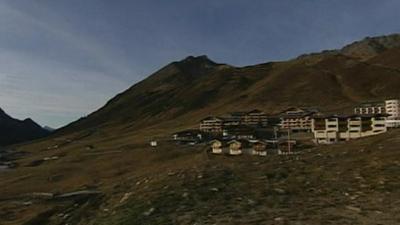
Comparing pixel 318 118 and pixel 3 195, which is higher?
Answer: pixel 318 118

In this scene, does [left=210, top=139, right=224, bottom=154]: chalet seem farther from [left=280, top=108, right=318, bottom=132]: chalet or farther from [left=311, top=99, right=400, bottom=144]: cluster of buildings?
[left=280, top=108, right=318, bottom=132]: chalet

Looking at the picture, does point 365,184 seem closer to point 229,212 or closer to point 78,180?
point 229,212

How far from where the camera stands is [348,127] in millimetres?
144500

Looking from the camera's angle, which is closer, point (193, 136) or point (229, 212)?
point (229, 212)

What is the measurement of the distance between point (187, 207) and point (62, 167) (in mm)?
122822

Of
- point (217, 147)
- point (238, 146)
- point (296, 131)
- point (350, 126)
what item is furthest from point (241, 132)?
point (238, 146)

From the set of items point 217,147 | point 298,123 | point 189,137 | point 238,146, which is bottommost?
point 217,147

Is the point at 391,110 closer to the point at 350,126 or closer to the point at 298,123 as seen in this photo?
the point at 298,123

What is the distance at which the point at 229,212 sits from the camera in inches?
666

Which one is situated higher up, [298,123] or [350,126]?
[298,123]

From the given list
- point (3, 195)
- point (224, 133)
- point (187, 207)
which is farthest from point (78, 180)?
point (187, 207)

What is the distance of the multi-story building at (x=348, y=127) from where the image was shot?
458 ft

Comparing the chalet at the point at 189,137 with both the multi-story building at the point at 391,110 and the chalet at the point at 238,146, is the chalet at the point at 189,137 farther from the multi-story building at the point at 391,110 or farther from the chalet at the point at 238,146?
the multi-story building at the point at 391,110

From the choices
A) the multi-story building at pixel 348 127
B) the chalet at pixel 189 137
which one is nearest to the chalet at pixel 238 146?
the multi-story building at pixel 348 127
